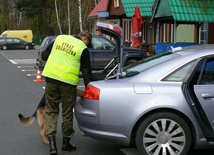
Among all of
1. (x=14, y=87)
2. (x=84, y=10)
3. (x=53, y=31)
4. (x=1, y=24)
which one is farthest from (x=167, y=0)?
(x=1, y=24)

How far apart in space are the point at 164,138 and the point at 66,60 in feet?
5.49

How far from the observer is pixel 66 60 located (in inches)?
223

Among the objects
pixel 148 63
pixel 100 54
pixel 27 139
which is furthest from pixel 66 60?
pixel 100 54

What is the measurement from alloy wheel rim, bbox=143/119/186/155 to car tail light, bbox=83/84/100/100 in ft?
2.54

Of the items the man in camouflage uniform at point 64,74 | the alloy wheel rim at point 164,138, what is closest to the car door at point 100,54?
the man in camouflage uniform at point 64,74

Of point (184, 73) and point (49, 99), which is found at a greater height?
point (184, 73)

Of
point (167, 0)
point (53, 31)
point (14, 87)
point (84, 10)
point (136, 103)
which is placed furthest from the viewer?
point (53, 31)

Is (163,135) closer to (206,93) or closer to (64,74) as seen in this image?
(206,93)

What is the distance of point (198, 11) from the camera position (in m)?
15.4

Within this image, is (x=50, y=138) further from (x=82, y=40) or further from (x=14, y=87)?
(x=14, y=87)

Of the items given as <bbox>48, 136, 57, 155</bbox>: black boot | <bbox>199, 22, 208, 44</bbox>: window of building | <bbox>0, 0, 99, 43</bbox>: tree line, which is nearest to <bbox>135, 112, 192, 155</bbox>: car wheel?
<bbox>48, 136, 57, 155</bbox>: black boot

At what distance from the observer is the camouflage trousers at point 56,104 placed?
574cm

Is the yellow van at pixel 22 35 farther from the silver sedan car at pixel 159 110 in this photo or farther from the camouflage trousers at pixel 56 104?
the silver sedan car at pixel 159 110

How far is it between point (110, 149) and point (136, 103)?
1258mm
